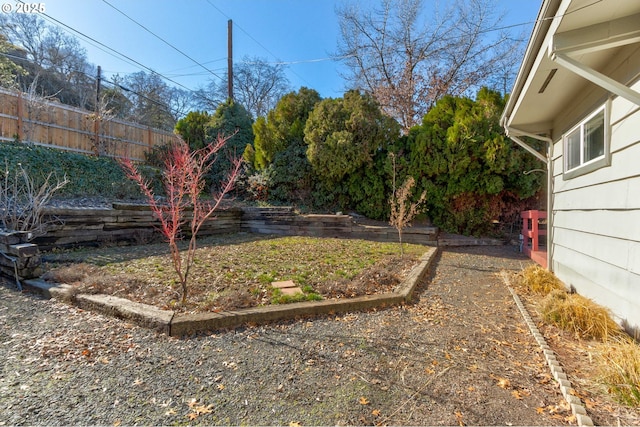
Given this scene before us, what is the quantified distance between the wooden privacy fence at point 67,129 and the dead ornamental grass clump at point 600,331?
10722 millimetres

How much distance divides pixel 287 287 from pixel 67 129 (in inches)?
345

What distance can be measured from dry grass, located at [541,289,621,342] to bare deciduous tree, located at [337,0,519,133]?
10.7 m

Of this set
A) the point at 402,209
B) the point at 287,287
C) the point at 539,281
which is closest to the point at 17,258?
the point at 287,287

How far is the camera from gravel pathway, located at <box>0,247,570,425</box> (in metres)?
1.61

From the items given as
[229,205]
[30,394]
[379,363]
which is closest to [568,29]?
[379,363]

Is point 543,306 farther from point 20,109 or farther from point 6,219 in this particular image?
point 20,109

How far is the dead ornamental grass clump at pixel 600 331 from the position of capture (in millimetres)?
A: 1707

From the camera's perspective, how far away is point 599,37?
2314mm

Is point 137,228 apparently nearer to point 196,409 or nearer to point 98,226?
point 98,226

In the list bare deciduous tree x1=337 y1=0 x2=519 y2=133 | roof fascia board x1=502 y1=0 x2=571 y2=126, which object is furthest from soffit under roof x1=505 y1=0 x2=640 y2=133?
bare deciduous tree x1=337 y1=0 x2=519 y2=133

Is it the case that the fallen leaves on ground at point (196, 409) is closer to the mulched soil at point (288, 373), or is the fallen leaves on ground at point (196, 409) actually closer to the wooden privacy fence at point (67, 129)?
the mulched soil at point (288, 373)

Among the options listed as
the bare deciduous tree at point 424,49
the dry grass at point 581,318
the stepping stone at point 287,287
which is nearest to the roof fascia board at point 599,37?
the dry grass at point 581,318

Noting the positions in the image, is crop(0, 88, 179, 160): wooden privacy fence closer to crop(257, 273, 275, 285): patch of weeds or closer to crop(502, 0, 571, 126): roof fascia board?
crop(257, 273, 275, 285): patch of weeds

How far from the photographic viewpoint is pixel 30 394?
1732mm
